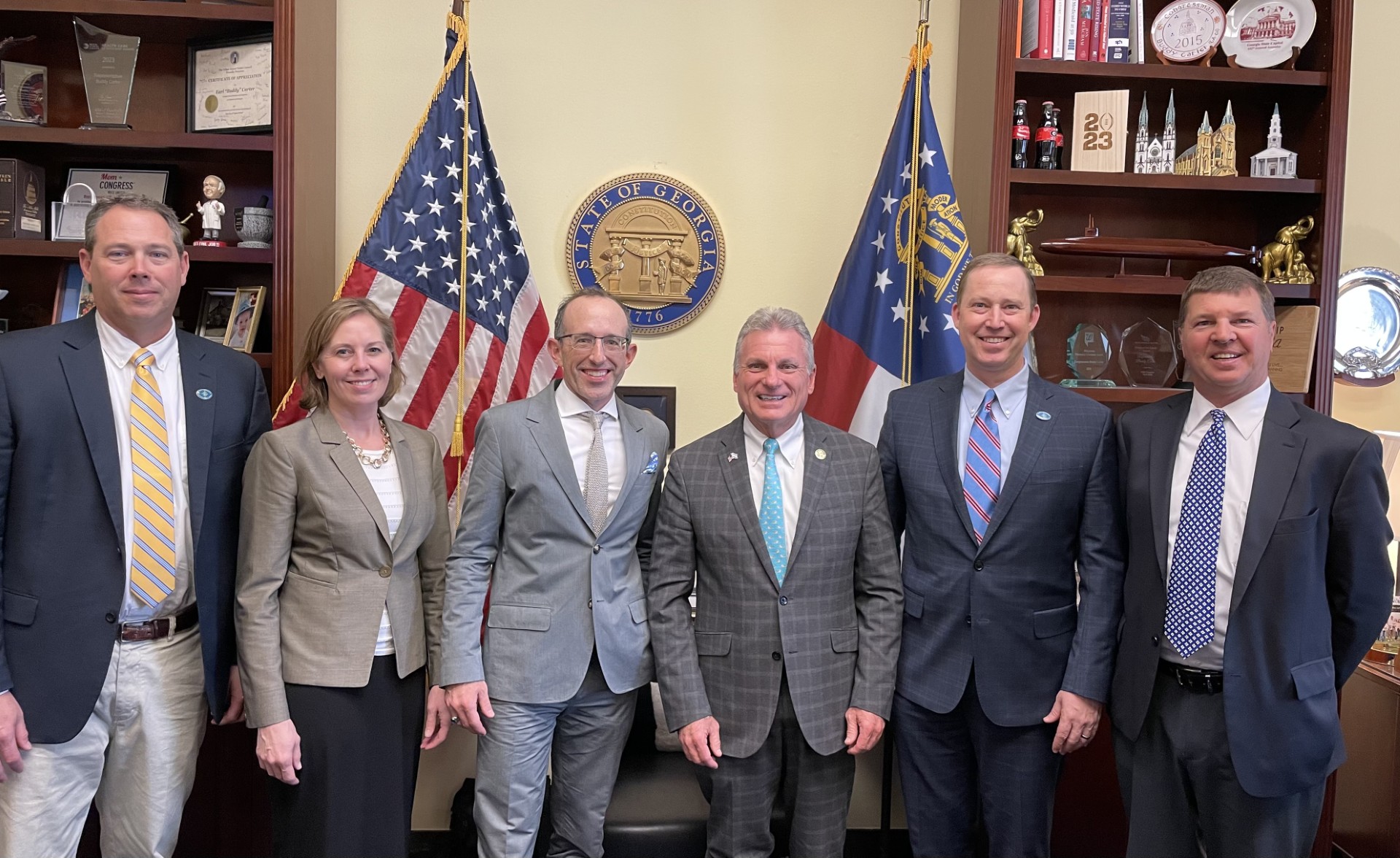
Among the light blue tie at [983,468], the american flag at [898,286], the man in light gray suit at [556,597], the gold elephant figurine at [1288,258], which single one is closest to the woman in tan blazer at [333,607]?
the man in light gray suit at [556,597]

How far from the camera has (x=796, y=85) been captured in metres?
3.13

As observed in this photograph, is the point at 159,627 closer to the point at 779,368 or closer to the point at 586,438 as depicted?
the point at 586,438

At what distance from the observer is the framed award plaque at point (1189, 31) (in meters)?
2.80

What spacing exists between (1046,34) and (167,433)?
2.71 meters

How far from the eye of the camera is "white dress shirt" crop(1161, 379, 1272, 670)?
6.08 feet

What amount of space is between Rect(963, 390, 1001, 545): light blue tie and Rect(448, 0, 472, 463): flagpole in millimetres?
1511

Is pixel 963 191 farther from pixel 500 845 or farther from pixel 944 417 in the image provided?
pixel 500 845

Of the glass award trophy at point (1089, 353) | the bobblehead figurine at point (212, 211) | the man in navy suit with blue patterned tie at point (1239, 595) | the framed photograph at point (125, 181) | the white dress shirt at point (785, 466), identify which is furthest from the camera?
the glass award trophy at point (1089, 353)

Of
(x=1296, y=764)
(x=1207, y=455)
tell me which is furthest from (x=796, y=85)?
(x=1296, y=764)

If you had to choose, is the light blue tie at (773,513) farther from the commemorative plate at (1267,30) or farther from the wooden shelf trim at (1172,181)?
the commemorative plate at (1267,30)

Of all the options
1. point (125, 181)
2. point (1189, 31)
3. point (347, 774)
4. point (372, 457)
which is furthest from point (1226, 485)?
point (125, 181)

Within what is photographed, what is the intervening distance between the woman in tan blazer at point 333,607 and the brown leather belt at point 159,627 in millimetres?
217

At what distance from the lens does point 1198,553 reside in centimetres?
186

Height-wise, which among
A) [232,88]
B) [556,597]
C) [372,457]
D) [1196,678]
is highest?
[232,88]
